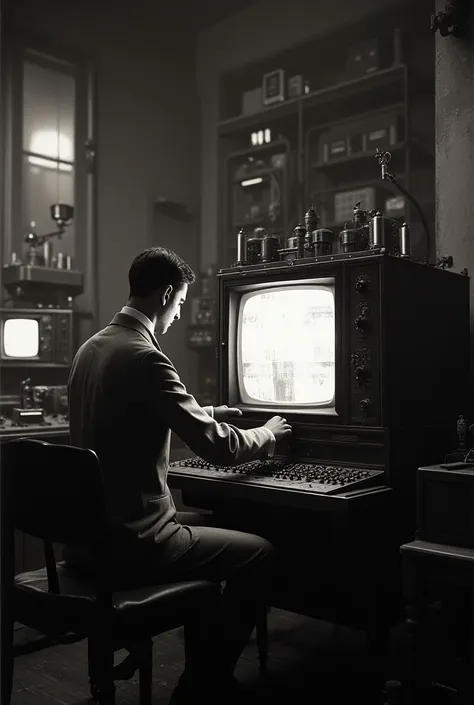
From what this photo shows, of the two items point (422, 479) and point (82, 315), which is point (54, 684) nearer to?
point (422, 479)

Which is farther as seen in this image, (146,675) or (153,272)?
(153,272)

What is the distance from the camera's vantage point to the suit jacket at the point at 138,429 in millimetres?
1776

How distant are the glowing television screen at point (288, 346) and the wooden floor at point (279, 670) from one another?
93cm

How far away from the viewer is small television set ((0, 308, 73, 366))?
3.64 m

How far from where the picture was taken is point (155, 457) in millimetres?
1832

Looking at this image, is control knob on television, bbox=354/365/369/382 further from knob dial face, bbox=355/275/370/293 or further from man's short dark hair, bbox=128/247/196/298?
man's short dark hair, bbox=128/247/196/298

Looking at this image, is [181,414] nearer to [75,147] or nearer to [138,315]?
[138,315]

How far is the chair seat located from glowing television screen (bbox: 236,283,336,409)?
2.12 feet

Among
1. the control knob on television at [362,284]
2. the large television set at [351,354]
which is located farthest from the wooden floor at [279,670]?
the control knob on television at [362,284]

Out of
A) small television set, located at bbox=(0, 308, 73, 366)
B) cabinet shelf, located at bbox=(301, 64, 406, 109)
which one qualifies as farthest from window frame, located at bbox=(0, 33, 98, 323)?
cabinet shelf, located at bbox=(301, 64, 406, 109)

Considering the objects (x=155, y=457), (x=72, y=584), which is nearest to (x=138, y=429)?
(x=155, y=457)

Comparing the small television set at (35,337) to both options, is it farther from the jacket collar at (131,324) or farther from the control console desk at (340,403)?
the jacket collar at (131,324)

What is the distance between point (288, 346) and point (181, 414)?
1.67 feet

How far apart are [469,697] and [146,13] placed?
5.18 m
